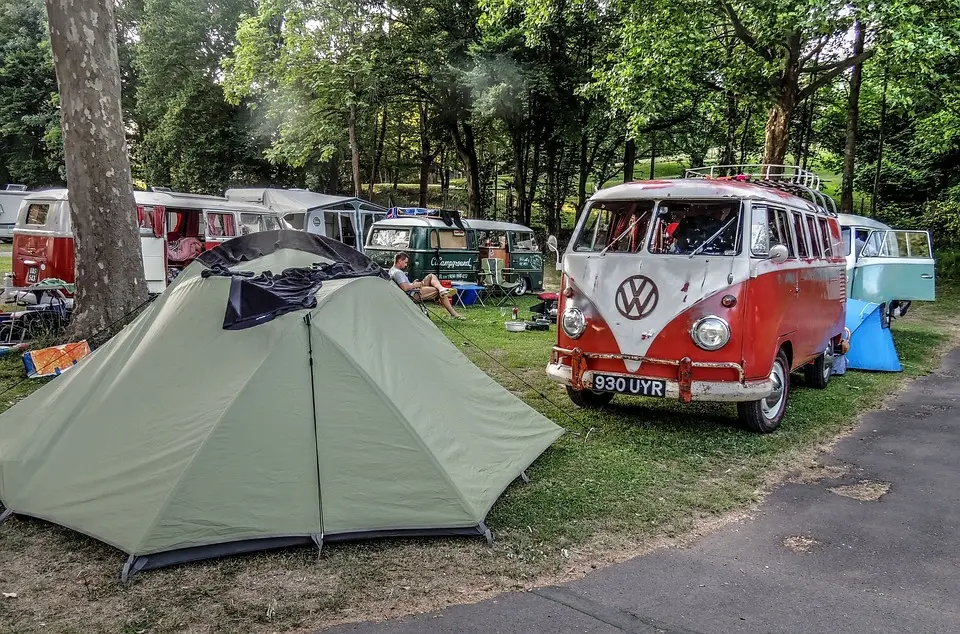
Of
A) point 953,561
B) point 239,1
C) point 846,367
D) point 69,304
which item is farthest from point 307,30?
point 953,561

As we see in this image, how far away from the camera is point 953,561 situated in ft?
13.3

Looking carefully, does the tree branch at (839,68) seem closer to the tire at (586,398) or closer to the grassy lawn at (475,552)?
the grassy lawn at (475,552)

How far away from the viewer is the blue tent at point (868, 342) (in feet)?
32.4

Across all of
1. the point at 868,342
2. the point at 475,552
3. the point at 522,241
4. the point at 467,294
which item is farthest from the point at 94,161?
the point at 522,241

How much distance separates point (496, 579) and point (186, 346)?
8.09ft

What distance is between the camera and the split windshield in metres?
6.17

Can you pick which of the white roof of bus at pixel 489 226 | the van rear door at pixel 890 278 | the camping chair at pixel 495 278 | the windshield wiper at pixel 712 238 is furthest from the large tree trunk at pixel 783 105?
the windshield wiper at pixel 712 238

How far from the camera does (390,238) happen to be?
52.5 feet

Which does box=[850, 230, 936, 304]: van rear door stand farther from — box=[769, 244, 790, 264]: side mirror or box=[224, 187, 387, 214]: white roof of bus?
box=[224, 187, 387, 214]: white roof of bus

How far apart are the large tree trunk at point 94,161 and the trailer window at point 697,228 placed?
20.6 feet

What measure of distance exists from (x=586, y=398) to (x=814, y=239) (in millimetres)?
3055

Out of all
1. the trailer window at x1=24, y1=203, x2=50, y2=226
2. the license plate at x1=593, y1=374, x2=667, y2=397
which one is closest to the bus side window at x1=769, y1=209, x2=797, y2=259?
the license plate at x1=593, y1=374, x2=667, y2=397

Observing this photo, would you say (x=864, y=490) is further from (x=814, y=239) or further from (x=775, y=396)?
(x=814, y=239)

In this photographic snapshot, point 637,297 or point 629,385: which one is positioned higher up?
point 637,297
